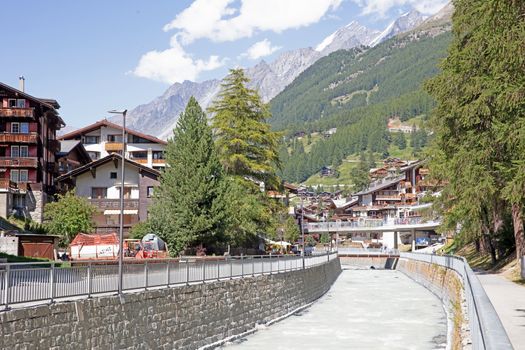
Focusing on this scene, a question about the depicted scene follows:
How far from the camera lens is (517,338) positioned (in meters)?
14.5

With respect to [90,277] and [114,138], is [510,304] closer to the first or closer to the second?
[90,277]

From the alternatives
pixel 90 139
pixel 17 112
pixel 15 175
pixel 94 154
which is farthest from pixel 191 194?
pixel 90 139

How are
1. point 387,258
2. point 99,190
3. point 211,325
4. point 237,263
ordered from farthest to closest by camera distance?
point 387,258, point 99,190, point 237,263, point 211,325

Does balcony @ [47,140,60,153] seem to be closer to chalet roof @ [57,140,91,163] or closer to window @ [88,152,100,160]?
chalet roof @ [57,140,91,163]

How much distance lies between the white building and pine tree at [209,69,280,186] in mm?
33739

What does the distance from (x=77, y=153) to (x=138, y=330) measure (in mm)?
70698

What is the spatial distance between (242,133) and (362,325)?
25.8 metres

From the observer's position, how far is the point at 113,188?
7144cm

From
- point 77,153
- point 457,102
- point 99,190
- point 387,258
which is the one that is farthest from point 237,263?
point 387,258

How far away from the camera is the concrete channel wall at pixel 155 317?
15.3 m

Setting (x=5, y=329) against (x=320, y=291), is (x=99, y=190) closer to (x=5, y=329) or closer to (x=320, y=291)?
(x=320, y=291)

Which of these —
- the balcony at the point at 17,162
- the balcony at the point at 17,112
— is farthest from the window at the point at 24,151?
the balcony at the point at 17,112

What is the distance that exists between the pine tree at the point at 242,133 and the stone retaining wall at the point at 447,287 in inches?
623

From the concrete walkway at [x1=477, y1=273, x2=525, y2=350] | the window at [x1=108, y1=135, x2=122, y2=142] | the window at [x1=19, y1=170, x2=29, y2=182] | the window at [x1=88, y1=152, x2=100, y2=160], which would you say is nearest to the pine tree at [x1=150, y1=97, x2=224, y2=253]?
the window at [x1=19, y1=170, x2=29, y2=182]
